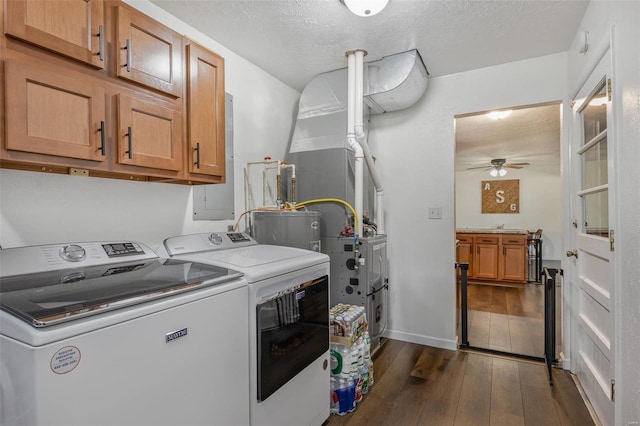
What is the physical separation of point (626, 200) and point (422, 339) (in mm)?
1981

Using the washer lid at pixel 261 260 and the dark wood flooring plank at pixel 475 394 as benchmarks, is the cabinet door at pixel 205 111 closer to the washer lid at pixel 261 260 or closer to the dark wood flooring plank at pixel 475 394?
the washer lid at pixel 261 260

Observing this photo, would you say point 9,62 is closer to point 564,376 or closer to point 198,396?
point 198,396

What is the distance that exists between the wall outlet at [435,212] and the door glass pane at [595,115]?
1.10 metres

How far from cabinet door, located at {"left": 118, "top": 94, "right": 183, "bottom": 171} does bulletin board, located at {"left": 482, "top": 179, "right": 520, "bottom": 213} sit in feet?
24.0

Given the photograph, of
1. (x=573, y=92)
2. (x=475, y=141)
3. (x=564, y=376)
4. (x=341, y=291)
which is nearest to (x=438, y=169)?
(x=573, y=92)

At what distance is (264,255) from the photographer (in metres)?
1.71

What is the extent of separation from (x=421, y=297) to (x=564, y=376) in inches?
44.0

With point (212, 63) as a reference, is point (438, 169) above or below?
below

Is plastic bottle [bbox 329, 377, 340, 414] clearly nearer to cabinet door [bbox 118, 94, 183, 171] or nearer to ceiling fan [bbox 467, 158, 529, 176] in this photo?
cabinet door [bbox 118, 94, 183, 171]

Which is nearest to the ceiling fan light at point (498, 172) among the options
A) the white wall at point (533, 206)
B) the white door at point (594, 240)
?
the white wall at point (533, 206)

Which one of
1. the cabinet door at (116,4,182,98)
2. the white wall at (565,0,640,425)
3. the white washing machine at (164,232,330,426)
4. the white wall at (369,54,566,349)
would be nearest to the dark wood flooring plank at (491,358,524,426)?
the white wall at (369,54,566,349)

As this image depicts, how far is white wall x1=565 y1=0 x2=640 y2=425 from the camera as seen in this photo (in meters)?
1.26

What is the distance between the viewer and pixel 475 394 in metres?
2.10

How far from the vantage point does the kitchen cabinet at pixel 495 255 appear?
525 cm
